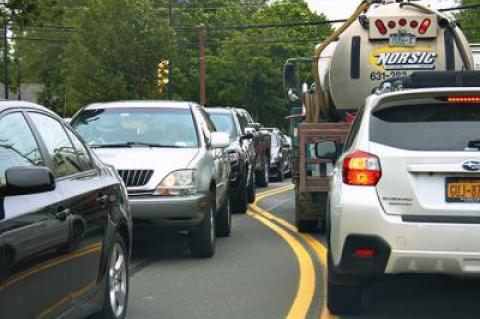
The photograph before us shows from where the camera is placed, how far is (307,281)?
25.7 ft

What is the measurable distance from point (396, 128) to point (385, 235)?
80 centimetres

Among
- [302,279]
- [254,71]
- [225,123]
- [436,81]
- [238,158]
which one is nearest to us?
[436,81]

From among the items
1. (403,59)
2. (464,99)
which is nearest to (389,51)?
(403,59)

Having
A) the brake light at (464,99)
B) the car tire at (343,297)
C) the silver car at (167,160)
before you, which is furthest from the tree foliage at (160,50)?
the brake light at (464,99)

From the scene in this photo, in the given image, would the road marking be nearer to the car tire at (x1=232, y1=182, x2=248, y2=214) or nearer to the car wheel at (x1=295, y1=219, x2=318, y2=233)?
the car wheel at (x1=295, y1=219, x2=318, y2=233)

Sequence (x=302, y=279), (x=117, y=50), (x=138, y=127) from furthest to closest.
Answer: (x=117, y=50) < (x=138, y=127) < (x=302, y=279)

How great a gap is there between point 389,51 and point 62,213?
7258 millimetres

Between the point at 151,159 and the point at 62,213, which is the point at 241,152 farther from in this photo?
the point at 62,213

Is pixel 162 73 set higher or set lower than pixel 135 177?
higher

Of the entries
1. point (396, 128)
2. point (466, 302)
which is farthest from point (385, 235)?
point (466, 302)

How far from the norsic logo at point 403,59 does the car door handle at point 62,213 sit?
700cm

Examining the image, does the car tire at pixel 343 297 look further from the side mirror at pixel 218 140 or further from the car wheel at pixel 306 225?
the car wheel at pixel 306 225

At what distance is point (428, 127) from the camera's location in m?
5.55

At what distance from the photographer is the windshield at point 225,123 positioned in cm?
1552
